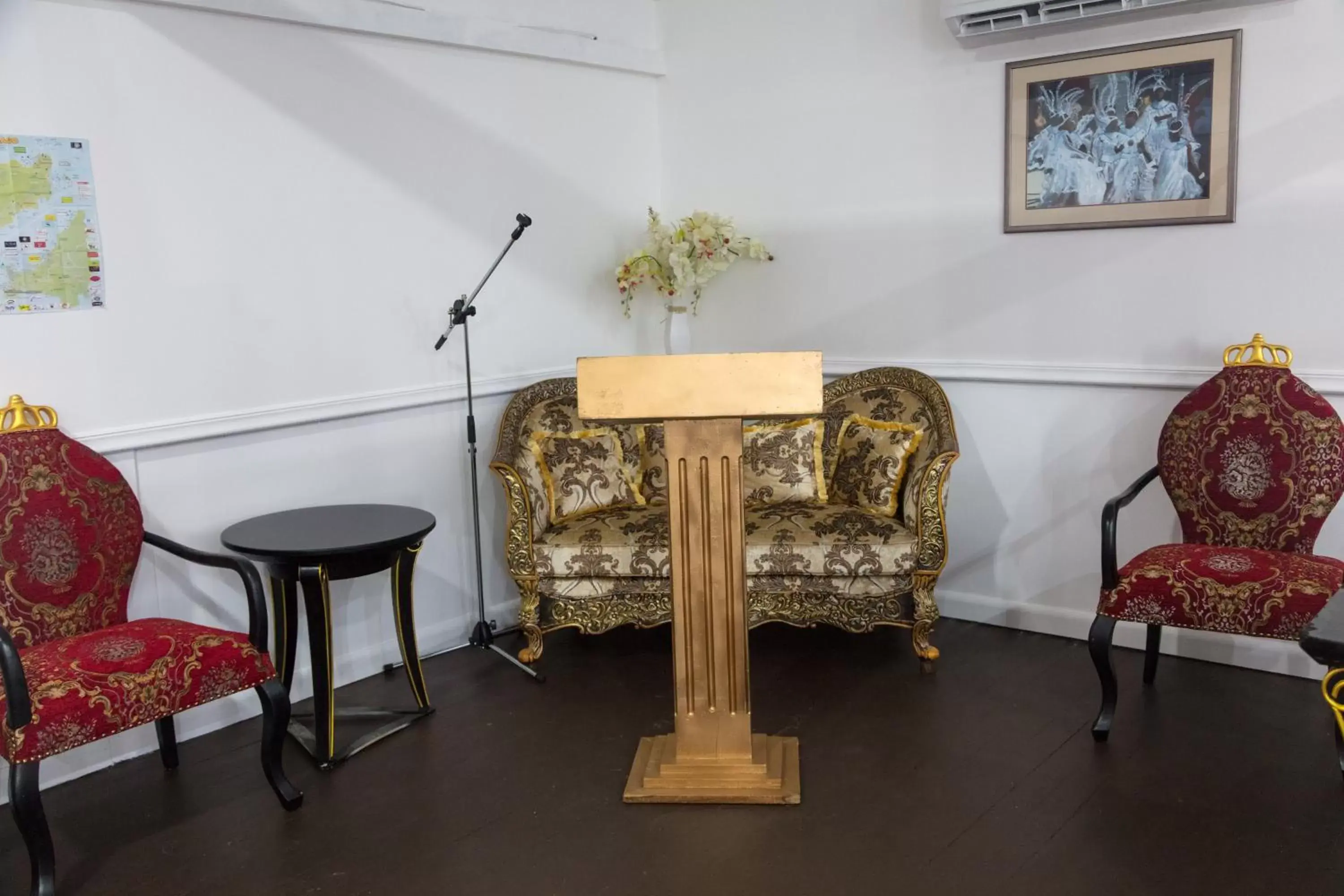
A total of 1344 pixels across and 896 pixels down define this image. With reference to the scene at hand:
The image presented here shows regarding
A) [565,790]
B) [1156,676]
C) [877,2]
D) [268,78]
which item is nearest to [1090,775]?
[1156,676]

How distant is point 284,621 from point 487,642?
0.98 meters

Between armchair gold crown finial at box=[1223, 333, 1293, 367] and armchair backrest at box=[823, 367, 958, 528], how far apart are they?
862 millimetres

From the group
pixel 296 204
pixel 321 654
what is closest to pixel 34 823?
pixel 321 654

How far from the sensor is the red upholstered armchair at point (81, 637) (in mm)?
2525

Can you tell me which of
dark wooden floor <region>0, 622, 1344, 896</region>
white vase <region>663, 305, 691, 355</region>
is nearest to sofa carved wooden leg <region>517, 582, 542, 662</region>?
dark wooden floor <region>0, 622, 1344, 896</region>

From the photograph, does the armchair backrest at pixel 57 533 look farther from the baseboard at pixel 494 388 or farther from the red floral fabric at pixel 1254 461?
the red floral fabric at pixel 1254 461

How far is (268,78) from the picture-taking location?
3.54 meters

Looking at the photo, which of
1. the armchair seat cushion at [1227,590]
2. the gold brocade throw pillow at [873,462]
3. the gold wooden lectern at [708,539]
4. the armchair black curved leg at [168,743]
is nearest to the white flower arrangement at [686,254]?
the gold brocade throw pillow at [873,462]

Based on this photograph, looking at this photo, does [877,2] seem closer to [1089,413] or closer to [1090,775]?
[1089,413]

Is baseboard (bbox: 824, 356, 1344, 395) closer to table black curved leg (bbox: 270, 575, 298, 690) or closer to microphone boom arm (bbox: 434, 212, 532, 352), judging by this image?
microphone boom arm (bbox: 434, 212, 532, 352)

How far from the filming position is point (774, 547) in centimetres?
375

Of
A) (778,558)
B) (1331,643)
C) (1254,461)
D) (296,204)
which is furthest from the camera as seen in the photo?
(778,558)

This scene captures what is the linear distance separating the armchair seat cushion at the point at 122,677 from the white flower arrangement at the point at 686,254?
2139 millimetres

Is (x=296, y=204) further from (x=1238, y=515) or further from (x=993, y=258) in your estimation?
(x=1238, y=515)
